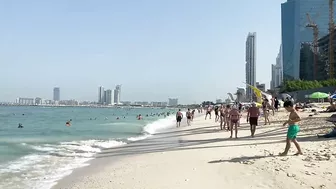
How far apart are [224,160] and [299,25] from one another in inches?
5612

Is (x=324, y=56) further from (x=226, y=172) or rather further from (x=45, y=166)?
(x=226, y=172)

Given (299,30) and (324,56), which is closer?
(324,56)

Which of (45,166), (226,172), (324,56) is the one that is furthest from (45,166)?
(324,56)

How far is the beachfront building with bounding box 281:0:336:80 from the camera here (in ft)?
445

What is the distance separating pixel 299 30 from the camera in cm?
14025

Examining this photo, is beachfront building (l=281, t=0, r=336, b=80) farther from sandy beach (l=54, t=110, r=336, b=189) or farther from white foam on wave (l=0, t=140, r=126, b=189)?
sandy beach (l=54, t=110, r=336, b=189)

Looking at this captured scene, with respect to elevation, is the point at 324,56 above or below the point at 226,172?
above

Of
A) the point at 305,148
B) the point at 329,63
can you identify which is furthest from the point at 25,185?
the point at 329,63

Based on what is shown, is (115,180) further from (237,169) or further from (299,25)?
(299,25)

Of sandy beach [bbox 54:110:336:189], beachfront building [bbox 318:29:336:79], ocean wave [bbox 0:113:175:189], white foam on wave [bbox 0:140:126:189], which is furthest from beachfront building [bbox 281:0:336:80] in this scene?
sandy beach [bbox 54:110:336:189]

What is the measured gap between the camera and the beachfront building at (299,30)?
136 m

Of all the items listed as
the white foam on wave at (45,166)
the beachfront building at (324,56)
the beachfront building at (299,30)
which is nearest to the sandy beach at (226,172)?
the white foam on wave at (45,166)

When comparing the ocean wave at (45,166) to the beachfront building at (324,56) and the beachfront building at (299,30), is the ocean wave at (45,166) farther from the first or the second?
the beachfront building at (299,30)

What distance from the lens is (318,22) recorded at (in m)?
137
